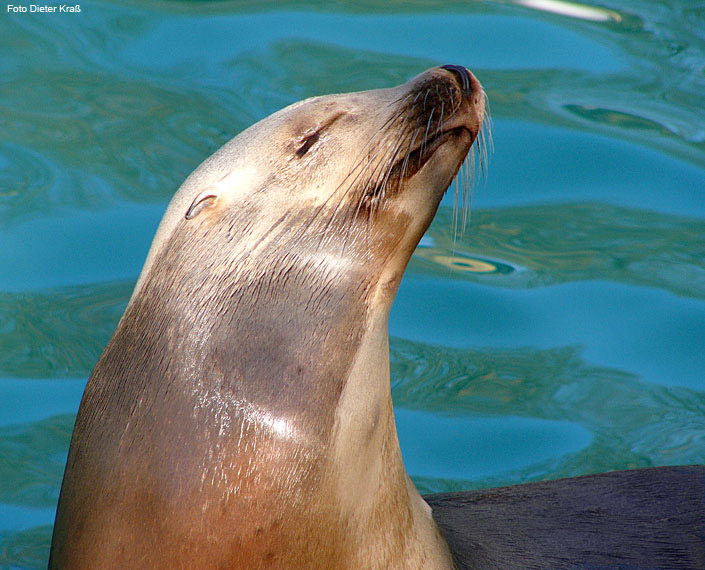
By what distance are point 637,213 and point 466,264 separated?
41.7 inches

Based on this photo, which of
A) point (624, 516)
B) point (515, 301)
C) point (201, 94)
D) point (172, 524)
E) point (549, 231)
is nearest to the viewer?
point (172, 524)

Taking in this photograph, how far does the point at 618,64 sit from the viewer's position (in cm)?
768

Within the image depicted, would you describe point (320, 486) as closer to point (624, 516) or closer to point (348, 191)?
point (348, 191)

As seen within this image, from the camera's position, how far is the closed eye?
10.5 feet

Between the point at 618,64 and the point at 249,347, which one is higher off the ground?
Result: the point at 249,347

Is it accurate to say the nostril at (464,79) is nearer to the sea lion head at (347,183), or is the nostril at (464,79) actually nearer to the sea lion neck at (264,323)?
the sea lion head at (347,183)

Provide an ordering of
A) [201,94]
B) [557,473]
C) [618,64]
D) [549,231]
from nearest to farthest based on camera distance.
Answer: [557,473], [549,231], [201,94], [618,64]

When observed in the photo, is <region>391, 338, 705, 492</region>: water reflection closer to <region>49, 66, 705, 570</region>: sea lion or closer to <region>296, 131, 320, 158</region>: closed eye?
<region>49, 66, 705, 570</region>: sea lion

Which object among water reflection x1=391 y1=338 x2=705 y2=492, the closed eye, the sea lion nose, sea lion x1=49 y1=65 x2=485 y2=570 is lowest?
water reflection x1=391 y1=338 x2=705 y2=492

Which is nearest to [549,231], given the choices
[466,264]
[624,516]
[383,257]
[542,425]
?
[466,264]

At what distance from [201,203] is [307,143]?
33 cm

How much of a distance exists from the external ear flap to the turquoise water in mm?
1644

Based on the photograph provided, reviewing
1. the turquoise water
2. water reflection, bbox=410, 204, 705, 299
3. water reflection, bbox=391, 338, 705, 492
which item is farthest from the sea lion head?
water reflection, bbox=410, 204, 705, 299

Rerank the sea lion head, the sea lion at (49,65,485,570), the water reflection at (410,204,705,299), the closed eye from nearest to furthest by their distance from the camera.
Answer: the sea lion at (49,65,485,570) < the sea lion head < the closed eye < the water reflection at (410,204,705,299)
